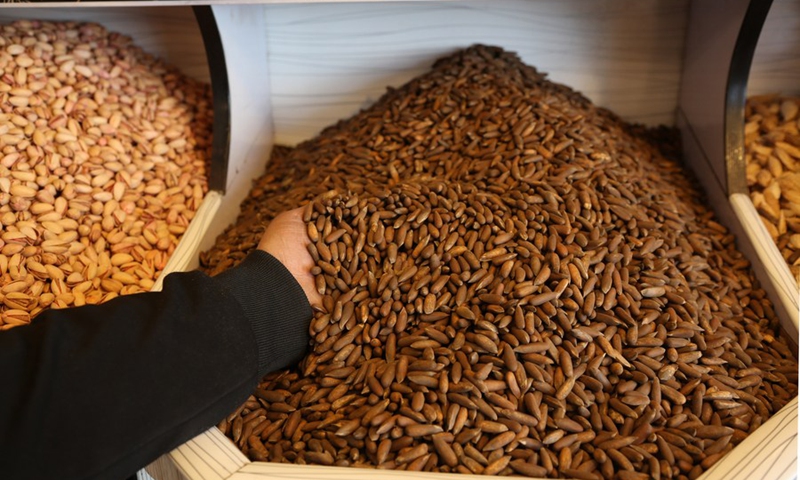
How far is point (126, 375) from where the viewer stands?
3.17 feet

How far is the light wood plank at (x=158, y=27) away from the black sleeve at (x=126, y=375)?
3.42ft

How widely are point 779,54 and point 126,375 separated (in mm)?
1757

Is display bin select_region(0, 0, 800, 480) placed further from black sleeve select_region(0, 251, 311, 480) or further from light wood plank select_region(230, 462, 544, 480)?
light wood plank select_region(230, 462, 544, 480)

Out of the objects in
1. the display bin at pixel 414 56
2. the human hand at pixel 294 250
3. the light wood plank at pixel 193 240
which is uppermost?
the display bin at pixel 414 56

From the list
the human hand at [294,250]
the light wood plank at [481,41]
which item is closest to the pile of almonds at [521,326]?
the human hand at [294,250]

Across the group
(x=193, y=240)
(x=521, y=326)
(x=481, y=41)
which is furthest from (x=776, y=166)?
(x=193, y=240)

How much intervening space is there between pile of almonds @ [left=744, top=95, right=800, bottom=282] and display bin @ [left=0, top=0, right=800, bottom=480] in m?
0.06

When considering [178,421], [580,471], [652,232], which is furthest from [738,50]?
[178,421]

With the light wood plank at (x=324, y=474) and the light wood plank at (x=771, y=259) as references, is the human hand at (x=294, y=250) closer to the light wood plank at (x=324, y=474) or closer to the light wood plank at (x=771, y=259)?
the light wood plank at (x=324, y=474)

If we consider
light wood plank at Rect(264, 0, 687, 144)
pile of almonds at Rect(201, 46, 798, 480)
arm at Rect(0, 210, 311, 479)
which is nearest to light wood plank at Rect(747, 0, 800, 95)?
light wood plank at Rect(264, 0, 687, 144)

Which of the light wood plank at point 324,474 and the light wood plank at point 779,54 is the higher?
the light wood plank at point 779,54

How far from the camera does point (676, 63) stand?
185 cm

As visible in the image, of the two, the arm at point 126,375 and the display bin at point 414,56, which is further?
the display bin at point 414,56

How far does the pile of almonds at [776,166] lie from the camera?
1516mm
